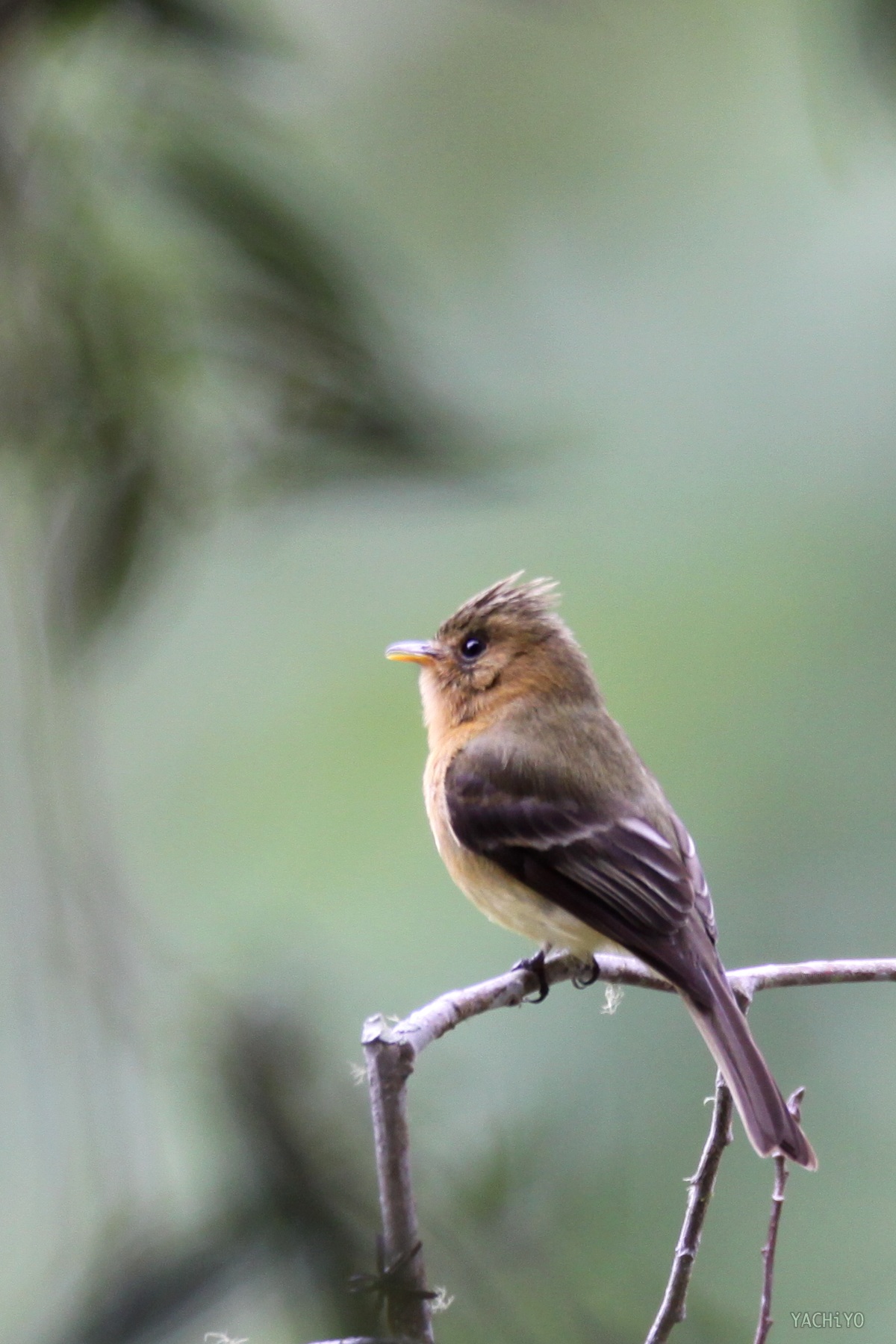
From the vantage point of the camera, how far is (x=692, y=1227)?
3.74ft

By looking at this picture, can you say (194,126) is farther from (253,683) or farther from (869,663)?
(869,663)

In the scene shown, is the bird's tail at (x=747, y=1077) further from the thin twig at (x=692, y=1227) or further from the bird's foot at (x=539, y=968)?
the bird's foot at (x=539, y=968)

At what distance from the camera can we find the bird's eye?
92.5 inches

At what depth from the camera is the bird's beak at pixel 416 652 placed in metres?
2.32

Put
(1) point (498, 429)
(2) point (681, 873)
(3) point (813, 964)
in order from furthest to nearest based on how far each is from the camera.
→ 1. (2) point (681, 873)
2. (3) point (813, 964)
3. (1) point (498, 429)

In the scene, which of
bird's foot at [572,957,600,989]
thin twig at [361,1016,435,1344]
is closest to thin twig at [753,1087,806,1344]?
thin twig at [361,1016,435,1344]

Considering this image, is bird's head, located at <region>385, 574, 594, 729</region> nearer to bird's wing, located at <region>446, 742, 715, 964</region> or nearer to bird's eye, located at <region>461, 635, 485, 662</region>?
bird's eye, located at <region>461, 635, 485, 662</region>

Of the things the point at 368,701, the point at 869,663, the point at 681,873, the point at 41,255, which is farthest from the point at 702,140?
the point at 41,255

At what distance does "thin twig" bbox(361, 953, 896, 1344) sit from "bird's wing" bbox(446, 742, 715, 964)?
0.51 ft

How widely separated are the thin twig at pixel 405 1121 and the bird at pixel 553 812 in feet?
0.38

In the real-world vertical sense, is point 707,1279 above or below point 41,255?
below

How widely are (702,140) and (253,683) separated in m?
1.48

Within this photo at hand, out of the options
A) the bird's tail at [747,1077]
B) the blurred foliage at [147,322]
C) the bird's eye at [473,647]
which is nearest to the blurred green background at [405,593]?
the blurred foliage at [147,322]

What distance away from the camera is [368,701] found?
9.26ft
